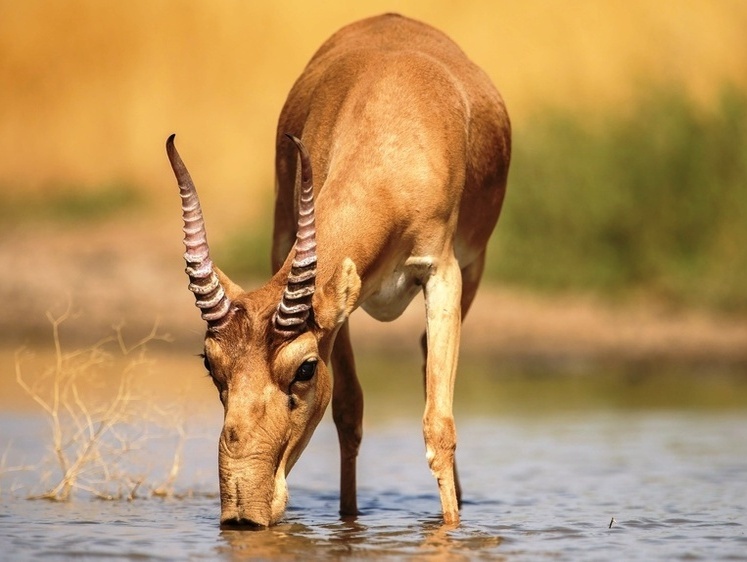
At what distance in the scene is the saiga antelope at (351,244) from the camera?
6.38 metres

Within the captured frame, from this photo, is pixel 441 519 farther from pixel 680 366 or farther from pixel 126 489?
pixel 680 366

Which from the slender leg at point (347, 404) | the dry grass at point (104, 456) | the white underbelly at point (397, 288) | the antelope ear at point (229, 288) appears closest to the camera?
the antelope ear at point (229, 288)

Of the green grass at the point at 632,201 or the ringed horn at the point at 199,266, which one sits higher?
the green grass at the point at 632,201

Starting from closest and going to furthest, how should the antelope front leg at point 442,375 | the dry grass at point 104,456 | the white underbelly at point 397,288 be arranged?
1. the antelope front leg at point 442,375
2. the white underbelly at point 397,288
3. the dry grass at point 104,456

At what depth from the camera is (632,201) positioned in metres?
17.9

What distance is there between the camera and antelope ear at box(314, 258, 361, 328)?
21.8 ft

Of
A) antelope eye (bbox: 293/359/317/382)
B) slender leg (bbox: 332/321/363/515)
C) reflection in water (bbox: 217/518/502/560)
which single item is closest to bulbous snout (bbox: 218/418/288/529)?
reflection in water (bbox: 217/518/502/560)

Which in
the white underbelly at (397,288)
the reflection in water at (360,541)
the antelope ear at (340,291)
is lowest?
the reflection in water at (360,541)

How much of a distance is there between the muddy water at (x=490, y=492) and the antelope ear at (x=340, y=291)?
0.99 metres

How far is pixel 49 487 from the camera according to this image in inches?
343

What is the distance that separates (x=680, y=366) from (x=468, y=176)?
7.41 m

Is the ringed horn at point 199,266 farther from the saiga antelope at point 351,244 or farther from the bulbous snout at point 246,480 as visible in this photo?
the bulbous snout at point 246,480

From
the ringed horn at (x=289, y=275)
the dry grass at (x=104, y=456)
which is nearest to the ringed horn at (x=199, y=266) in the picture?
the ringed horn at (x=289, y=275)

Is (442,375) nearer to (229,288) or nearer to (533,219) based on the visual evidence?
(229,288)
